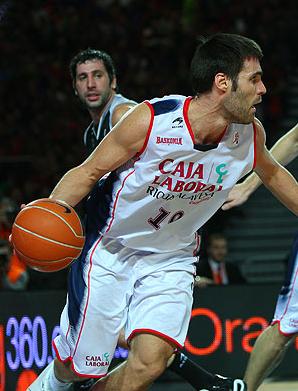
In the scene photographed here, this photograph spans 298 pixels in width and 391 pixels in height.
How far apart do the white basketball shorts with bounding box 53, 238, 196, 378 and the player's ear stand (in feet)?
2.94

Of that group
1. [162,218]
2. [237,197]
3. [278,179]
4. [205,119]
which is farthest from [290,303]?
[205,119]

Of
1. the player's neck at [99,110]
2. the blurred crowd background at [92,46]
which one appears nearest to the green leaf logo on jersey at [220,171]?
the player's neck at [99,110]

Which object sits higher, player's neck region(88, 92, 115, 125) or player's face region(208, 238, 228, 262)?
player's neck region(88, 92, 115, 125)

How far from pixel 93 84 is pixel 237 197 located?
146cm

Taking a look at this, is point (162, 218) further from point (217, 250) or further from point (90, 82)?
point (217, 250)

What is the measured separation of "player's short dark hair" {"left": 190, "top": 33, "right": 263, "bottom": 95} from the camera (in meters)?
4.59

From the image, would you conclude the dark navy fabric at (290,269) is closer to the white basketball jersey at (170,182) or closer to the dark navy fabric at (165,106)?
the white basketball jersey at (170,182)

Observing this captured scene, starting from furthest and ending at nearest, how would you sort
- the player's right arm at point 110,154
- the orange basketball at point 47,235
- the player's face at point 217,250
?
the player's face at point 217,250 < the player's right arm at point 110,154 < the orange basketball at point 47,235

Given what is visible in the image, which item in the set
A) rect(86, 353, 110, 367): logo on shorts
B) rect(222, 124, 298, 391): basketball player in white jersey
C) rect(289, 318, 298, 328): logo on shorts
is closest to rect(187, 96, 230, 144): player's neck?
rect(222, 124, 298, 391): basketball player in white jersey

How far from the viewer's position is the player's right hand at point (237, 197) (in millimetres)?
5320

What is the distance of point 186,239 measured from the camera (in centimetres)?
492

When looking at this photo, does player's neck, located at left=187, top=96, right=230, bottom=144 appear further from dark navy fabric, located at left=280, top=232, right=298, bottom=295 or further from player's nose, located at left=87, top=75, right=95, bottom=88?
player's nose, located at left=87, top=75, right=95, bottom=88

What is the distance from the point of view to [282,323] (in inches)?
227

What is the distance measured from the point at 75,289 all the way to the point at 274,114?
8951mm
